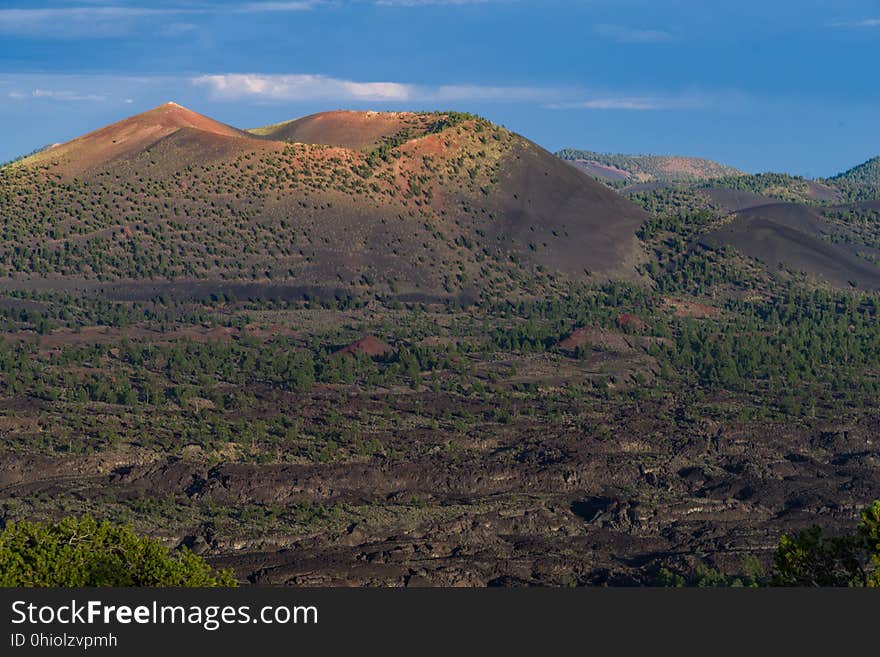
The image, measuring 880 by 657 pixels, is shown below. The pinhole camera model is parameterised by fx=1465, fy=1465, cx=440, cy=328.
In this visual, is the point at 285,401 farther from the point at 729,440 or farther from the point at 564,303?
the point at 564,303

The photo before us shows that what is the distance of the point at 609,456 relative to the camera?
104 metres

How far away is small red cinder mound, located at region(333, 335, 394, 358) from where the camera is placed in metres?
146

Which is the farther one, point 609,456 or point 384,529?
point 609,456

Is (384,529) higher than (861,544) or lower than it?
lower

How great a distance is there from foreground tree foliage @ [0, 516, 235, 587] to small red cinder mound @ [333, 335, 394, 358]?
9633 centimetres

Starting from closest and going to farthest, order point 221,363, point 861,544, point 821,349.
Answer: point 861,544
point 221,363
point 821,349

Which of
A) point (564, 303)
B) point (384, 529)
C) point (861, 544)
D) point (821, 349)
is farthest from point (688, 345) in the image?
point (861, 544)

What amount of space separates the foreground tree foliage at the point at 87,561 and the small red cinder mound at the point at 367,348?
96.3m

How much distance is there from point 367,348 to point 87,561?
101m

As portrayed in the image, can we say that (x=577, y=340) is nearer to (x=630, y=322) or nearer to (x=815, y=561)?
(x=630, y=322)

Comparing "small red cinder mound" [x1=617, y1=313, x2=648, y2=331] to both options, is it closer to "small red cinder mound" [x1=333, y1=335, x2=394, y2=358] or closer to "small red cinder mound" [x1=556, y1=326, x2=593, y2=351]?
"small red cinder mound" [x1=556, y1=326, x2=593, y2=351]

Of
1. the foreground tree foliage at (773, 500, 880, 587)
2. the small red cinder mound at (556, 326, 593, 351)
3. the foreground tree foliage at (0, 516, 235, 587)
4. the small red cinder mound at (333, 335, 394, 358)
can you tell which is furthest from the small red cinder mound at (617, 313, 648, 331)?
the foreground tree foliage at (0, 516, 235, 587)

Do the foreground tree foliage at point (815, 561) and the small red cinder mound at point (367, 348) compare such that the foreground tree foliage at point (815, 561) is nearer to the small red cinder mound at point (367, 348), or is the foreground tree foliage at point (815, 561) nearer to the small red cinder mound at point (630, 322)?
the small red cinder mound at point (367, 348)

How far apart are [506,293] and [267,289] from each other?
31.5 m
